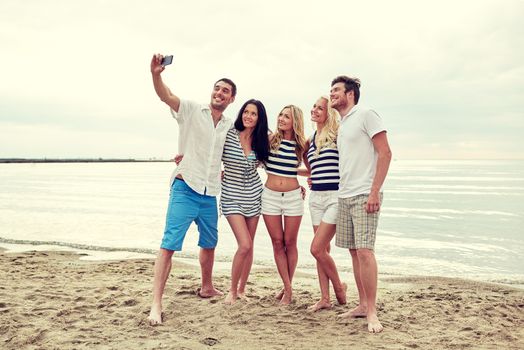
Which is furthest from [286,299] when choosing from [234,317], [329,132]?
[329,132]

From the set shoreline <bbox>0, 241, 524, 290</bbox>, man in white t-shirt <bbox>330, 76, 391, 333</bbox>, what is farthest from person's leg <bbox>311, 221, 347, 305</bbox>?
shoreline <bbox>0, 241, 524, 290</bbox>

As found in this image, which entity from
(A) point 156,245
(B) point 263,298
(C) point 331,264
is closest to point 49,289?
(B) point 263,298

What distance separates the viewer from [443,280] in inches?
280

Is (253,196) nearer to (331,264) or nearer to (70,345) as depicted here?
(331,264)

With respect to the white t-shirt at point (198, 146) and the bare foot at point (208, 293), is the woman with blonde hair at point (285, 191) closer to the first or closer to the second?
the white t-shirt at point (198, 146)

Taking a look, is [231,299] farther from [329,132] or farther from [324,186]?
[329,132]

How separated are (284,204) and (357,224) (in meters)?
1.06

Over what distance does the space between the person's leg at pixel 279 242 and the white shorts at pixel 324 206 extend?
0.45 meters

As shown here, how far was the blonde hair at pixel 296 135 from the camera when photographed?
206 inches

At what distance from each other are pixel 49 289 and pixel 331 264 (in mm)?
3807

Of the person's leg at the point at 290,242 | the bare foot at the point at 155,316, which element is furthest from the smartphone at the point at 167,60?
the bare foot at the point at 155,316

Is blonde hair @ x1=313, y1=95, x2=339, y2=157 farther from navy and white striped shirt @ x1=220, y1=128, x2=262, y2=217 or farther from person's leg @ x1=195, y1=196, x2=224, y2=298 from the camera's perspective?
person's leg @ x1=195, y1=196, x2=224, y2=298

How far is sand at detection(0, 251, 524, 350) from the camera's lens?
Result: 3973 millimetres

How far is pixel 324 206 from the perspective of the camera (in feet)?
16.2
